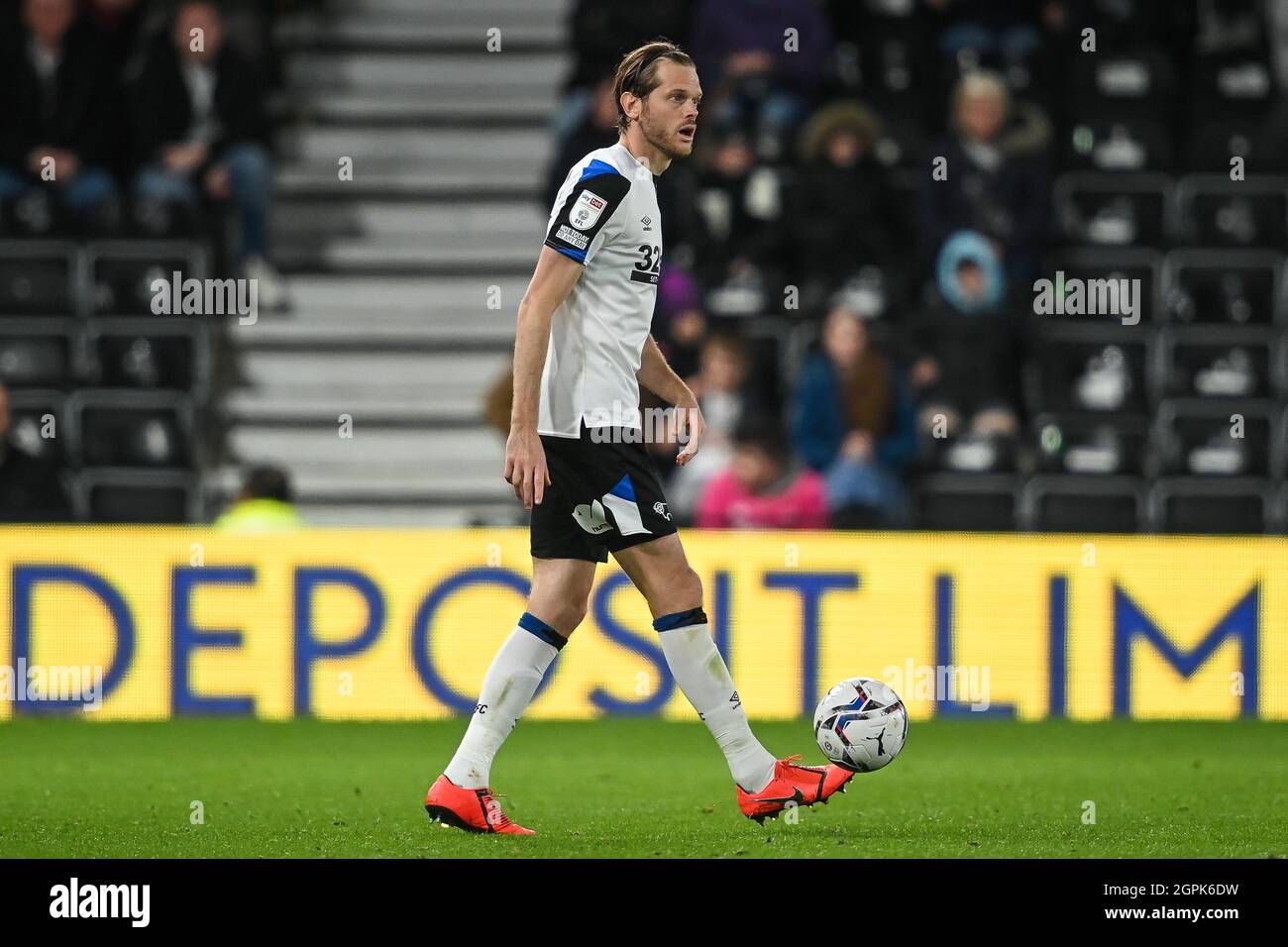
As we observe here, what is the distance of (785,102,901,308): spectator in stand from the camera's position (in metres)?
12.8

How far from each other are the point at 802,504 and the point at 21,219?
5.08 m

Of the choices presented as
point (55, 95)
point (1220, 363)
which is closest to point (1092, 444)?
point (1220, 363)

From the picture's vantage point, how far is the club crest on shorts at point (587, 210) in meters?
6.04

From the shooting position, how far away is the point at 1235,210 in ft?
42.8

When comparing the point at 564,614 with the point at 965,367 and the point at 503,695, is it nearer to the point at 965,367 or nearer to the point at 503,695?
the point at 503,695

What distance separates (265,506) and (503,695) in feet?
16.2

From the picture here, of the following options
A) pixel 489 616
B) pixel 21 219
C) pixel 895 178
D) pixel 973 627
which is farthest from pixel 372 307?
pixel 973 627

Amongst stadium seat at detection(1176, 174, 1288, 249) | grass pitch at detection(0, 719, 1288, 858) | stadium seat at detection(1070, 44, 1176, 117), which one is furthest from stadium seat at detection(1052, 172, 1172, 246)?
grass pitch at detection(0, 719, 1288, 858)

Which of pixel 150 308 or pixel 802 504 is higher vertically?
pixel 150 308

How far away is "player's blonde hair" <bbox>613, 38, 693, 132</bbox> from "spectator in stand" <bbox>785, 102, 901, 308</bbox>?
6468 millimetres

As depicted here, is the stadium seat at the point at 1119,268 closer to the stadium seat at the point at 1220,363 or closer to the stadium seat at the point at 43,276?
the stadium seat at the point at 1220,363

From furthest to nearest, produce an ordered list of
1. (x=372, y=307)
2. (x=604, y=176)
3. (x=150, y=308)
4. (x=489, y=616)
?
1. (x=372, y=307)
2. (x=150, y=308)
3. (x=489, y=616)
4. (x=604, y=176)

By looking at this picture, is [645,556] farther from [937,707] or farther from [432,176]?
[432,176]

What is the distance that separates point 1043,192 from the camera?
12.8 metres
